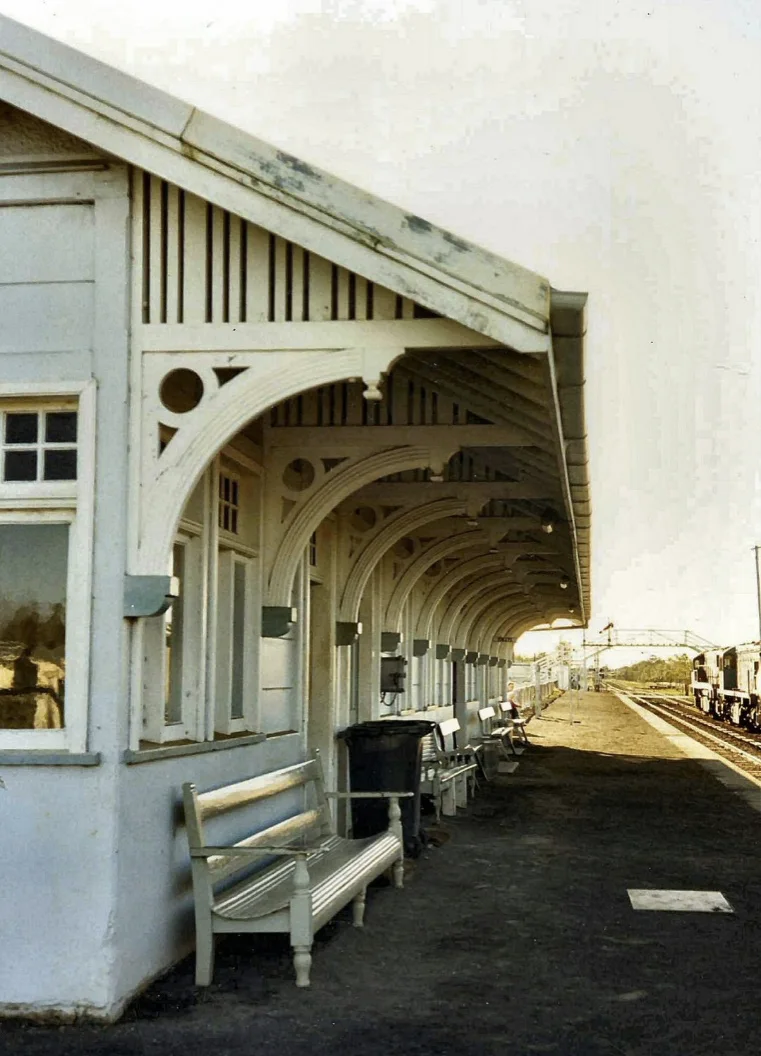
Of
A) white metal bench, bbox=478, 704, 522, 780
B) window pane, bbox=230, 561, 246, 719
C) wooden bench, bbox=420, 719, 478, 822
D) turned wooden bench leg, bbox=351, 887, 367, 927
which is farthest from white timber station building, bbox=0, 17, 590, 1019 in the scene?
white metal bench, bbox=478, 704, 522, 780

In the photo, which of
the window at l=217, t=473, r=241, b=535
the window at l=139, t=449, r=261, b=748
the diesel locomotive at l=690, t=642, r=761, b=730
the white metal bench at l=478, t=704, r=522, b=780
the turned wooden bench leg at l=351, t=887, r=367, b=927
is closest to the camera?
the window at l=139, t=449, r=261, b=748

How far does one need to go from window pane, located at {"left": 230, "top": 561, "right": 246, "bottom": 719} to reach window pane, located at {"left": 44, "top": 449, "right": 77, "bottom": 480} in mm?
2177

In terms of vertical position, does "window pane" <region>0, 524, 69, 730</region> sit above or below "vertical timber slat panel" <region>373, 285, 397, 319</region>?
below

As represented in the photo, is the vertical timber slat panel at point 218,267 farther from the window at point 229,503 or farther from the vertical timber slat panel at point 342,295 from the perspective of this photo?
the window at point 229,503

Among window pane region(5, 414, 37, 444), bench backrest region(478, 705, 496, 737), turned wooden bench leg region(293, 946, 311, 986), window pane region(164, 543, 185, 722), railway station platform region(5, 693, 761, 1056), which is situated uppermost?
window pane region(5, 414, 37, 444)

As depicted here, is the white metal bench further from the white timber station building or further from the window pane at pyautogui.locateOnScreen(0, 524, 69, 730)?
the window pane at pyautogui.locateOnScreen(0, 524, 69, 730)

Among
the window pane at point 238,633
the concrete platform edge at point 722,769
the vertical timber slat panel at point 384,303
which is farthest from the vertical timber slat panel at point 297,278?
the concrete platform edge at point 722,769

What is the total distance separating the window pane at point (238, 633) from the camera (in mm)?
8938

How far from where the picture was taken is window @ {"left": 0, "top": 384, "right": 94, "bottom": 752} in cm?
669

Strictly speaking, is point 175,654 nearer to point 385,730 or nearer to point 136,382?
point 136,382

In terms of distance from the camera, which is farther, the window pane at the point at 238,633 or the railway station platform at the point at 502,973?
the window pane at the point at 238,633

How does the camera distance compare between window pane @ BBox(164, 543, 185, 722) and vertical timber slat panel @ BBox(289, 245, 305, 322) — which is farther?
window pane @ BBox(164, 543, 185, 722)

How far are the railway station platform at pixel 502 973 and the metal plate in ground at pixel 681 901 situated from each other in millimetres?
103

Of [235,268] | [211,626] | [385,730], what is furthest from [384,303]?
[385,730]
